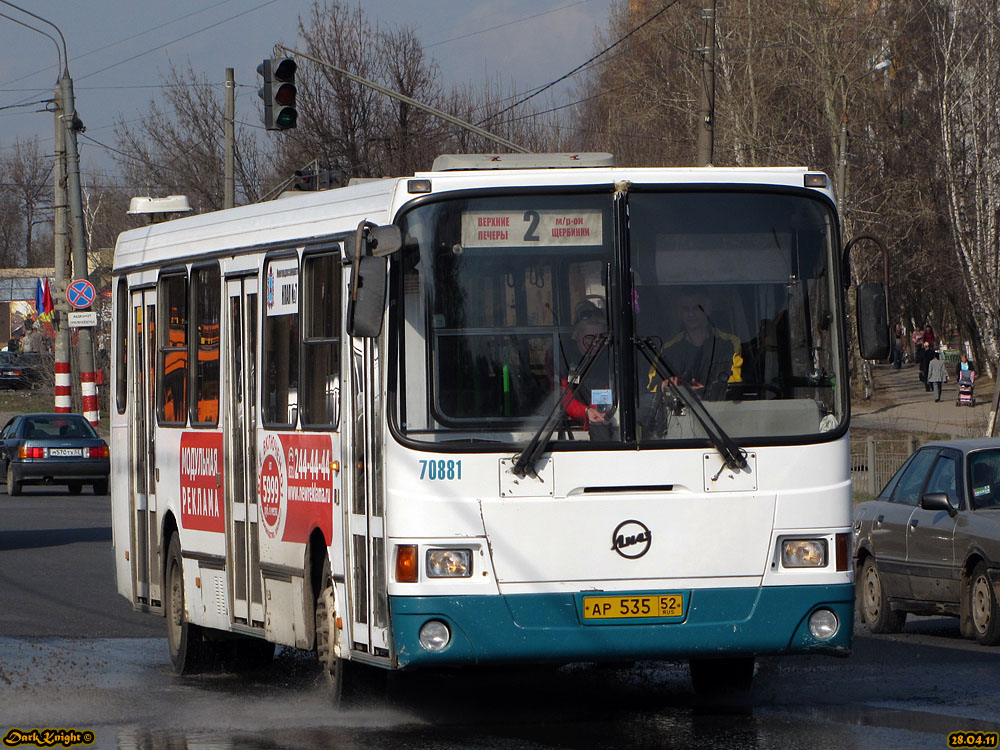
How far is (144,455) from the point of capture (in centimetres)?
1198

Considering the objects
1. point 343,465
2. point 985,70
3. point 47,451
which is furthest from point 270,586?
point 985,70

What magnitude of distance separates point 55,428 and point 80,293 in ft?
12.5

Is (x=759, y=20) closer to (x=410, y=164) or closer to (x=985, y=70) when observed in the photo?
(x=985, y=70)

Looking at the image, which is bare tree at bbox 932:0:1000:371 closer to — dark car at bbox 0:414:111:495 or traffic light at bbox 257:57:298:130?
dark car at bbox 0:414:111:495

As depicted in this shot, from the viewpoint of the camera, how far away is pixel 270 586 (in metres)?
9.85

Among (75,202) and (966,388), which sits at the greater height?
(75,202)

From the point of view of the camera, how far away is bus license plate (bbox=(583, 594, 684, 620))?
817cm

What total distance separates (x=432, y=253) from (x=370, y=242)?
1.10 ft

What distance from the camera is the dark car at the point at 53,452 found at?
31656 millimetres

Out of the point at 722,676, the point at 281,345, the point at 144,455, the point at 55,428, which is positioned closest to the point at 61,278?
the point at 55,428

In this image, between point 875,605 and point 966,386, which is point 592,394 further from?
point 966,386

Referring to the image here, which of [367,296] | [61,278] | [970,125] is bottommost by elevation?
[367,296]

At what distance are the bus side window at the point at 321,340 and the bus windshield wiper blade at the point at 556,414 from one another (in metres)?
1.29

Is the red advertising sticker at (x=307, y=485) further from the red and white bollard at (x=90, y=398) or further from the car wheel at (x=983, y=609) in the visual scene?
the red and white bollard at (x=90, y=398)
